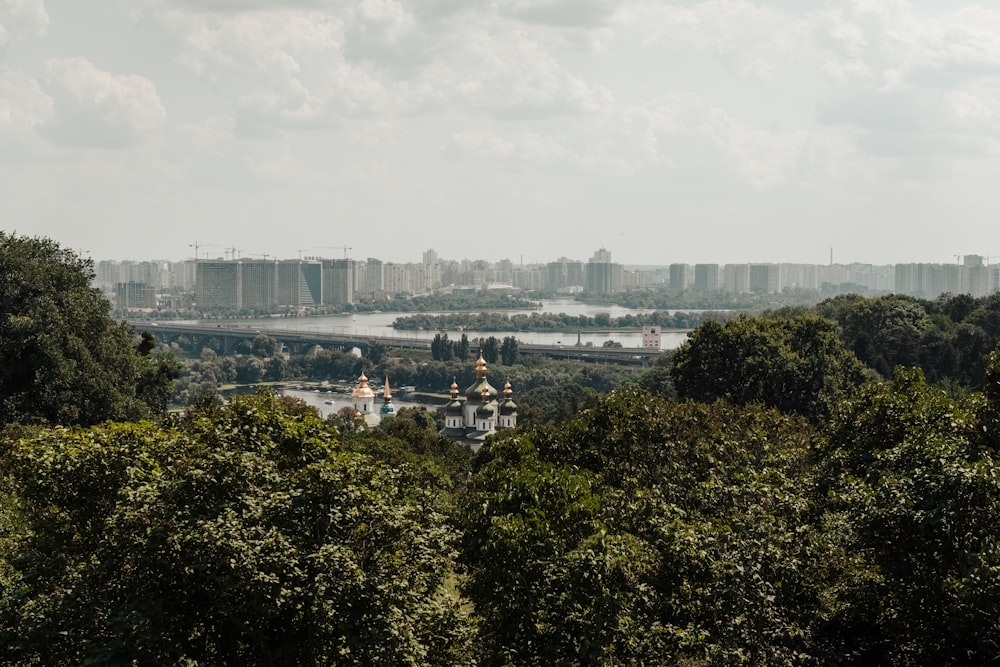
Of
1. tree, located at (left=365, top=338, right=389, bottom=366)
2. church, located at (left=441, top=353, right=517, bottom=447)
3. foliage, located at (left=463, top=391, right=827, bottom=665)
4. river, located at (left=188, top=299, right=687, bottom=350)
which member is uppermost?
foliage, located at (left=463, top=391, right=827, bottom=665)

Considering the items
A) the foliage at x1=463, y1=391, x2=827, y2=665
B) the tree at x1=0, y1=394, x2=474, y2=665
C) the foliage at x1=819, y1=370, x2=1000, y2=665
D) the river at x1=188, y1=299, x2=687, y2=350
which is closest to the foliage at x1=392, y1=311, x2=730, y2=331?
the river at x1=188, y1=299, x2=687, y2=350

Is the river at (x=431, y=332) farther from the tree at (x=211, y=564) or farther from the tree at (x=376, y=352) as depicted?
the tree at (x=211, y=564)

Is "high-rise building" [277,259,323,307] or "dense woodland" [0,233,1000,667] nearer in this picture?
"dense woodland" [0,233,1000,667]

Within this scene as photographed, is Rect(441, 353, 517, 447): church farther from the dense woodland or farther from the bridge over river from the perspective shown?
the bridge over river

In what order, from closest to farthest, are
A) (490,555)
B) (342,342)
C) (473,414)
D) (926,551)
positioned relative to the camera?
(926,551)
(490,555)
(473,414)
(342,342)

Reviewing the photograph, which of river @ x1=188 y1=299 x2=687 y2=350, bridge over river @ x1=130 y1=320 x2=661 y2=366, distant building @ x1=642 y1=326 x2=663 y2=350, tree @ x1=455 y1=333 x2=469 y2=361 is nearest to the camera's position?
tree @ x1=455 y1=333 x2=469 y2=361

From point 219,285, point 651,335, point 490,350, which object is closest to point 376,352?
point 490,350

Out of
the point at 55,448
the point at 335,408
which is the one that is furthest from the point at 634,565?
the point at 335,408

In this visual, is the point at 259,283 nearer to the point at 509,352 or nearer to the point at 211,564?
the point at 509,352
